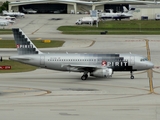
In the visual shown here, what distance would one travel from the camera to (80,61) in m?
71.0

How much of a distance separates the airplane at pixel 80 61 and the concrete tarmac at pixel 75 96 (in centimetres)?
146

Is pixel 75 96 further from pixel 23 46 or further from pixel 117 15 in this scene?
pixel 117 15

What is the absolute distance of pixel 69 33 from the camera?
5497 inches

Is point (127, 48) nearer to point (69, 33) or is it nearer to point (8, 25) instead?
point (69, 33)

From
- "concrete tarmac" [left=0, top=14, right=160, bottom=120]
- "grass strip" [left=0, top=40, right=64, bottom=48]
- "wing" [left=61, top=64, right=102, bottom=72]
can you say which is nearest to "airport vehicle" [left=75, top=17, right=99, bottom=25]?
"grass strip" [left=0, top=40, right=64, bottom=48]

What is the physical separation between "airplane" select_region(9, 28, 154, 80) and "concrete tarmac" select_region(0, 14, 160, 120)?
1464 millimetres

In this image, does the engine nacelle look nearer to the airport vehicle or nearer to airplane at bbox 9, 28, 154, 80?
airplane at bbox 9, 28, 154, 80

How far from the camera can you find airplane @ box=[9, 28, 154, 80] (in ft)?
231

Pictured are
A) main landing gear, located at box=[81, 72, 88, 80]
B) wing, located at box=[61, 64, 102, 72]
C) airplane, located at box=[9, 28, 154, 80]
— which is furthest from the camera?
main landing gear, located at box=[81, 72, 88, 80]

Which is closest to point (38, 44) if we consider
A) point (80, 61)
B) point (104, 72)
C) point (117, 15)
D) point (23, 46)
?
point (23, 46)

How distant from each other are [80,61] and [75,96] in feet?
43.8

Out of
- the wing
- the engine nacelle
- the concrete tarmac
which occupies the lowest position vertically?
the concrete tarmac

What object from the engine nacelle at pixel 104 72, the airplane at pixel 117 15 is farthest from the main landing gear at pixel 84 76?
the airplane at pixel 117 15

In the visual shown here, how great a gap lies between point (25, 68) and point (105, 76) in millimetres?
16187
